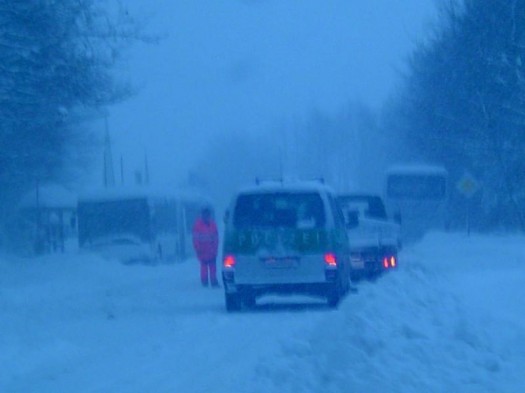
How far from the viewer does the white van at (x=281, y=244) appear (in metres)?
18.2

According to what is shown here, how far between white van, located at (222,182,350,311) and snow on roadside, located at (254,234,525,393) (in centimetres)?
398

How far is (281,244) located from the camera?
18.2 meters

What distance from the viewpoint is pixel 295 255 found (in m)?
18.2

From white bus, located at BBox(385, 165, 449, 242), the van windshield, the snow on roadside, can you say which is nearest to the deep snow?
the snow on roadside

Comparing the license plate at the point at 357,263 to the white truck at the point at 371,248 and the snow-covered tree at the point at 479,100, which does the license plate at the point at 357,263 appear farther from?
the snow-covered tree at the point at 479,100

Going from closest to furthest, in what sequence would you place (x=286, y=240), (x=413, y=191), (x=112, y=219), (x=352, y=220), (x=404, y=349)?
(x=404, y=349), (x=286, y=240), (x=352, y=220), (x=112, y=219), (x=413, y=191)

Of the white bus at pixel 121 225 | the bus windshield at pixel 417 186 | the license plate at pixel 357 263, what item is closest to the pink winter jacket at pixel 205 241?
the license plate at pixel 357 263

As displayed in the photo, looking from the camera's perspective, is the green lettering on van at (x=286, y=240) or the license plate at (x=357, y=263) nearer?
the green lettering on van at (x=286, y=240)

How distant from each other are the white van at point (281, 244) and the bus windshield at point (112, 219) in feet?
62.7

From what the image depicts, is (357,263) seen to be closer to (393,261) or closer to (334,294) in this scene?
(393,261)

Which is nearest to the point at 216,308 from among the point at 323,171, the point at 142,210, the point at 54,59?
the point at 54,59

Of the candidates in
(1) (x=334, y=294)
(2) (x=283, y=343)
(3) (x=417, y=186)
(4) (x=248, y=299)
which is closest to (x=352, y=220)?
(1) (x=334, y=294)

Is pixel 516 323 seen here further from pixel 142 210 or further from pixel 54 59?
pixel 142 210

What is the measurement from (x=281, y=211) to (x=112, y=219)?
19.6 meters
